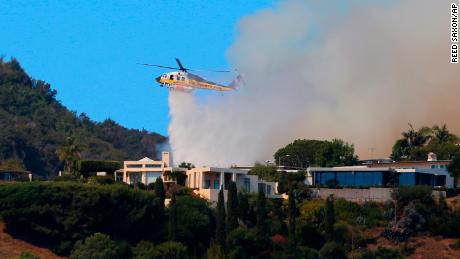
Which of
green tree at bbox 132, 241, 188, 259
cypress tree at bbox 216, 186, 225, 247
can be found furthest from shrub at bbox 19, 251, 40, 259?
cypress tree at bbox 216, 186, 225, 247

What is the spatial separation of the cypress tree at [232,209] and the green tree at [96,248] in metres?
10.3

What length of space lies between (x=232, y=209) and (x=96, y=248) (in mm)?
13090

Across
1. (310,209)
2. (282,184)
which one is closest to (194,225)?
(310,209)

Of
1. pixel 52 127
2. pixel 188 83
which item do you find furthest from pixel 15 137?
pixel 188 83

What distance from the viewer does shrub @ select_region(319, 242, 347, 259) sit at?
8875 cm

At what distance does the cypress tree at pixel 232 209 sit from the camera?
89375 mm

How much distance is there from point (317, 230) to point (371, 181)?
1504cm

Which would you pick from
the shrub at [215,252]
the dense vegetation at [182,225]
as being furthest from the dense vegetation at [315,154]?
the shrub at [215,252]

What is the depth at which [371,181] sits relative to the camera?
10888 cm

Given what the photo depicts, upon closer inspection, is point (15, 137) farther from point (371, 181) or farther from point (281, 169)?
point (371, 181)

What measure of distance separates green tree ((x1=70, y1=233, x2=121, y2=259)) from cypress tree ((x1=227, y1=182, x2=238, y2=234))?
10260 mm

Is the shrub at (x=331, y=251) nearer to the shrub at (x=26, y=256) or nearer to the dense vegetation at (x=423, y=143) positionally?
the shrub at (x=26, y=256)

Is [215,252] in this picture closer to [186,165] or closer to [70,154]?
[70,154]

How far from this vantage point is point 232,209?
9038 centimetres
